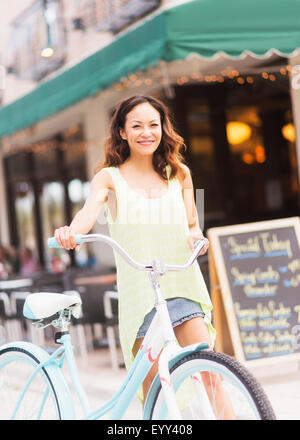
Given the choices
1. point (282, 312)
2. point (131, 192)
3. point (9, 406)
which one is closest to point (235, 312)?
point (282, 312)

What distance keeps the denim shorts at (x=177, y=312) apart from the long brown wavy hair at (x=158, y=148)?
525 millimetres

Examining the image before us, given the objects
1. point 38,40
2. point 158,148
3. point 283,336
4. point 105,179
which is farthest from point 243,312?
point 38,40

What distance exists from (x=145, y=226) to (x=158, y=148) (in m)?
0.40

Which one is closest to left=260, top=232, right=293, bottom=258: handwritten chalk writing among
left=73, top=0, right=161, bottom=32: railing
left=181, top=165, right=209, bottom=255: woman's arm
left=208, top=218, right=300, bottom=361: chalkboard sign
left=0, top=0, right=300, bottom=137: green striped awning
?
left=208, top=218, right=300, bottom=361: chalkboard sign

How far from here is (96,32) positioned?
946 cm

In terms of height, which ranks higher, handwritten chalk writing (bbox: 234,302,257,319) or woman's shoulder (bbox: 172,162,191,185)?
woman's shoulder (bbox: 172,162,191,185)

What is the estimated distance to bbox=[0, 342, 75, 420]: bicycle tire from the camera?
9.86 feet

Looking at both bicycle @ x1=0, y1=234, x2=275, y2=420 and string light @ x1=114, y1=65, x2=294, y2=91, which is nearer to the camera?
bicycle @ x1=0, y1=234, x2=275, y2=420

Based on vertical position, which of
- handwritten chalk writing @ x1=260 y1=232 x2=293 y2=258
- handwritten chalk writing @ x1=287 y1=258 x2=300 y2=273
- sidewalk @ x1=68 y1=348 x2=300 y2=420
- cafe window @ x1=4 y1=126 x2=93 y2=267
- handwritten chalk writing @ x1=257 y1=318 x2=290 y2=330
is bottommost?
sidewalk @ x1=68 y1=348 x2=300 y2=420

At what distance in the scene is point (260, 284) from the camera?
5195 mm

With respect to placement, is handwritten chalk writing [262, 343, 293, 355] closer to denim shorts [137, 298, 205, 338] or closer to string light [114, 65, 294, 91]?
denim shorts [137, 298, 205, 338]

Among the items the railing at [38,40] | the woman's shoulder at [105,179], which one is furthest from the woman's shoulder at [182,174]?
the railing at [38,40]

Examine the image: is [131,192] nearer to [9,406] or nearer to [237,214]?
[9,406]

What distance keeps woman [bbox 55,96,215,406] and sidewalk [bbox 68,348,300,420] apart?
1446 millimetres
